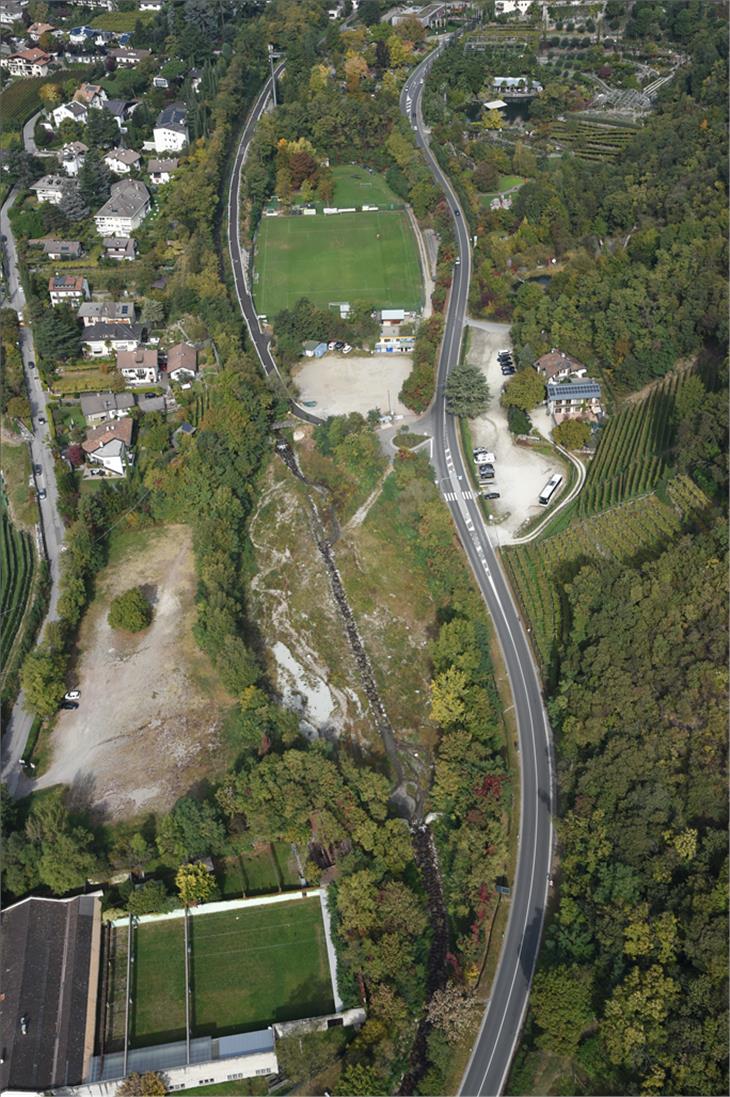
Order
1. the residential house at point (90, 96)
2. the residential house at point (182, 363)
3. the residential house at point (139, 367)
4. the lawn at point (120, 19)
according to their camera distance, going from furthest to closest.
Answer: the lawn at point (120, 19) → the residential house at point (90, 96) → the residential house at point (182, 363) → the residential house at point (139, 367)

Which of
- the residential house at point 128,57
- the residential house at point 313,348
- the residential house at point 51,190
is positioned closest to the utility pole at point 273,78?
the residential house at point 128,57

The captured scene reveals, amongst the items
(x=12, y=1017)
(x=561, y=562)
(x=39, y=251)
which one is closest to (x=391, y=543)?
(x=561, y=562)

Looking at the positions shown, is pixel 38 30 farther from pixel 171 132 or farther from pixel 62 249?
pixel 62 249

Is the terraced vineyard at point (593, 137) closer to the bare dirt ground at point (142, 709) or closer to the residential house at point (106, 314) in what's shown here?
the residential house at point (106, 314)

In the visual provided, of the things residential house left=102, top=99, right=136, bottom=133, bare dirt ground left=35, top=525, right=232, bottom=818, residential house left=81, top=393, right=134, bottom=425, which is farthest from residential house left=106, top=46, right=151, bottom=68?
bare dirt ground left=35, top=525, right=232, bottom=818

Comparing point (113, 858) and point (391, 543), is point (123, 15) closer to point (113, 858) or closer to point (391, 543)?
point (391, 543)

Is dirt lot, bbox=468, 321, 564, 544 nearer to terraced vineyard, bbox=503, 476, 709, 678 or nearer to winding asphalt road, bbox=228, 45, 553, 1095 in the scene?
winding asphalt road, bbox=228, 45, 553, 1095
